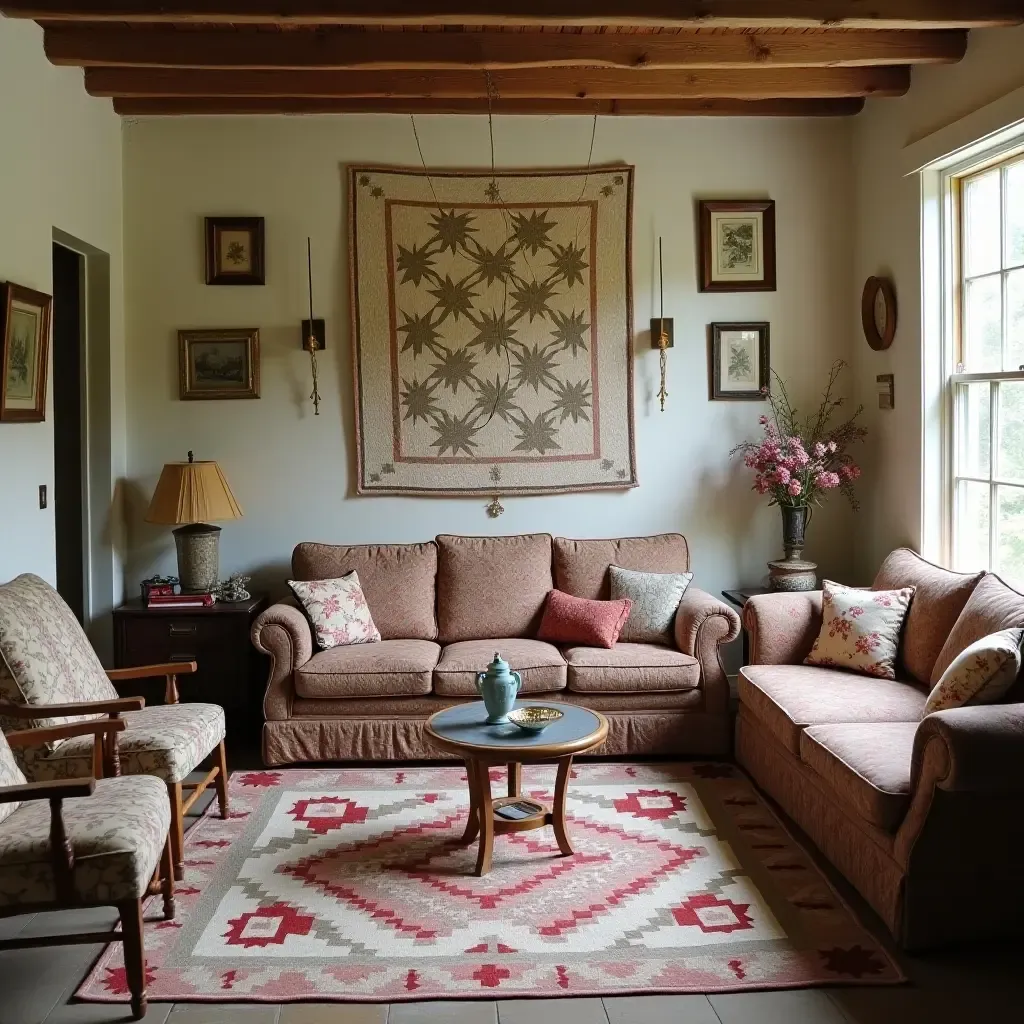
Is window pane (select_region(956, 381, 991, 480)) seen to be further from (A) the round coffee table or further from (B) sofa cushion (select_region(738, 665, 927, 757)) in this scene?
(A) the round coffee table

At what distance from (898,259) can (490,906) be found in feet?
11.4

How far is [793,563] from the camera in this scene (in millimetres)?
5234

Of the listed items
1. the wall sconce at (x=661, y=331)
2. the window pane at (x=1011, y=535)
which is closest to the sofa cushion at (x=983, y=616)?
the window pane at (x=1011, y=535)

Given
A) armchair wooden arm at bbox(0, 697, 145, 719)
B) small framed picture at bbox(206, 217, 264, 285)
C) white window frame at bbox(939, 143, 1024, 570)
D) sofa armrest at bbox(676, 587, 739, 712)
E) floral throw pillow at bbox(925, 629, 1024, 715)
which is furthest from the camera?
small framed picture at bbox(206, 217, 264, 285)

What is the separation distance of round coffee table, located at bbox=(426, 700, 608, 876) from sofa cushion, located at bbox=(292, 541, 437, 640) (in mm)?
1259

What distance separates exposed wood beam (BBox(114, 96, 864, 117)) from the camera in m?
5.18

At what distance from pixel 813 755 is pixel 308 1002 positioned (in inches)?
70.2

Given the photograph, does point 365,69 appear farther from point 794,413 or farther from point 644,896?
point 644,896

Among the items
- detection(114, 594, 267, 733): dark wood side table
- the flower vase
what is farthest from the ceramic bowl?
the flower vase

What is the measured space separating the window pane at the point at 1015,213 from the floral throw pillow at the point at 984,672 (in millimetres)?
1652

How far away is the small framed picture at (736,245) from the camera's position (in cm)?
549

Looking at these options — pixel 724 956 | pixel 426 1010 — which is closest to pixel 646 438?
pixel 724 956

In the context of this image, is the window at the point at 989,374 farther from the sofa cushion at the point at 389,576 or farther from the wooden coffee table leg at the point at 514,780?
the sofa cushion at the point at 389,576

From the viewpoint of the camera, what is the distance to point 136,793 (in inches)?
119
